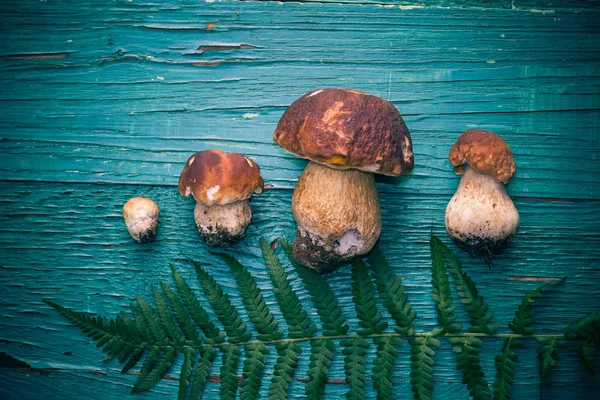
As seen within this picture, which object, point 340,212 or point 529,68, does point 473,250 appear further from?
point 529,68

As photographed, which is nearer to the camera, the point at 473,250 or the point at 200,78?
the point at 473,250

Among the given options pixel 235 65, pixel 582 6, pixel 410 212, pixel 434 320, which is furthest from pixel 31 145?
pixel 582 6

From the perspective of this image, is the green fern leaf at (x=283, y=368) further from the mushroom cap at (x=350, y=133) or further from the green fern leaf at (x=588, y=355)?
the green fern leaf at (x=588, y=355)

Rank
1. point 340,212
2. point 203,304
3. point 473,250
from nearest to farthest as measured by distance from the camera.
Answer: point 340,212 < point 473,250 < point 203,304

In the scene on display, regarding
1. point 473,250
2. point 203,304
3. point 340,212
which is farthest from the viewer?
point 203,304

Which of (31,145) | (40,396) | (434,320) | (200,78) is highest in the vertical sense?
(200,78)

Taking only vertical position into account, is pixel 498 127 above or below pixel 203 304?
above

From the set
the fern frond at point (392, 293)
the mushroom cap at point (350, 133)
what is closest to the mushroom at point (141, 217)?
the mushroom cap at point (350, 133)
